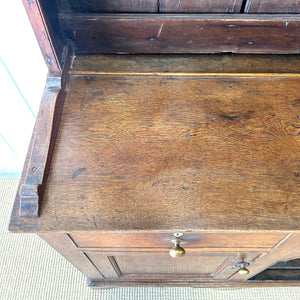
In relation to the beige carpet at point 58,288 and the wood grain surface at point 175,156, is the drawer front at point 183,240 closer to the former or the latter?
the wood grain surface at point 175,156

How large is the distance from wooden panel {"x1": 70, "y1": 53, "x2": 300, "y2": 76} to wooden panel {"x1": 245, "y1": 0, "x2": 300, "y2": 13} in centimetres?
11

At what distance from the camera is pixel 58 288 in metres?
1.25

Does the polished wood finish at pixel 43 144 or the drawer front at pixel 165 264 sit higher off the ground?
the polished wood finish at pixel 43 144

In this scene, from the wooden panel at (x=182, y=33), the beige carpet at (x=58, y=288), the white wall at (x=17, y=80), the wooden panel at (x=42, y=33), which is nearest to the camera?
the wooden panel at (x=42, y=33)

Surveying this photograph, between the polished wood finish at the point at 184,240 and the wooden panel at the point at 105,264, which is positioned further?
the wooden panel at the point at 105,264

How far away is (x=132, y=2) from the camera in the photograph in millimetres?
631

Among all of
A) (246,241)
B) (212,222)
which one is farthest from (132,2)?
(246,241)

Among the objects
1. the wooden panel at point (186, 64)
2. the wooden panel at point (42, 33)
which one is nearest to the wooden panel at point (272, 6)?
the wooden panel at point (186, 64)

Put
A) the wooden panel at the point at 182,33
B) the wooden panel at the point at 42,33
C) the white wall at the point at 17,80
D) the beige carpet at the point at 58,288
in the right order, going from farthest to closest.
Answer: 1. the beige carpet at the point at 58,288
2. the white wall at the point at 17,80
3. the wooden panel at the point at 182,33
4. the wooden panel at the point at 42,33

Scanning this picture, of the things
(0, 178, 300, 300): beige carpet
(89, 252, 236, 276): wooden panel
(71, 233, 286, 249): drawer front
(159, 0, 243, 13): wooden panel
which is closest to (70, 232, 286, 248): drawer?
(71, 233, 286, 249): drawer front

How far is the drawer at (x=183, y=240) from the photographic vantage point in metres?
0.66

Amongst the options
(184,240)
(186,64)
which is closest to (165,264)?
(184,240)

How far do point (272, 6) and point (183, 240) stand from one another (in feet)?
1.85

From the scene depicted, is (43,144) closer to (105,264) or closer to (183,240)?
(183,240)
